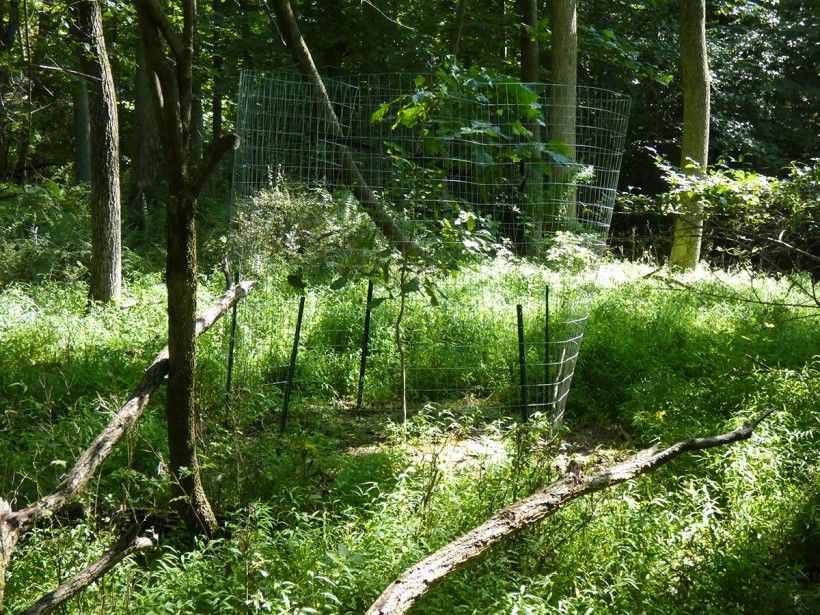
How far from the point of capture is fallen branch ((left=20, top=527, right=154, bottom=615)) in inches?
110

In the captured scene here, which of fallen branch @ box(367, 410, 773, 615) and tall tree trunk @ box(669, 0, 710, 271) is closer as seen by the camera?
fallen branch @ box(367, 410, 773, 615)

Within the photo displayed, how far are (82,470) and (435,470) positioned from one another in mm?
1932

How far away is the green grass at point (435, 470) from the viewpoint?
388 cm

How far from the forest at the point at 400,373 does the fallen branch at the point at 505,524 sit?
2 cm

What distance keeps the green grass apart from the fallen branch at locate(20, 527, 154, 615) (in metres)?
0.45

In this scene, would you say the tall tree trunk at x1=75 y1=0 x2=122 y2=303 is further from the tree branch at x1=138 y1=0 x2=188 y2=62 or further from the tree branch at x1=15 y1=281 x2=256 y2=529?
the tree branch at x1=138 y1=0 x2=188 y2=62

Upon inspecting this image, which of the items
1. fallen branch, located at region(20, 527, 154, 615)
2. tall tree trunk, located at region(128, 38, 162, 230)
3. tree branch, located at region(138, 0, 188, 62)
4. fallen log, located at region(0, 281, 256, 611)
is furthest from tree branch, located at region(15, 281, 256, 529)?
tall tree trunk, located at region(128, 38, 162, 230)

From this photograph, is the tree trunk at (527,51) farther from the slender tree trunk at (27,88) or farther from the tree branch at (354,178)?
the slender tree trunk at (27,88)

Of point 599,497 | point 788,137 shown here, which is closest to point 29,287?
point 599,497

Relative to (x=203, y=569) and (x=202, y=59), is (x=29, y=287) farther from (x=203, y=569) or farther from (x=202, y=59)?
(x=203, y=569)

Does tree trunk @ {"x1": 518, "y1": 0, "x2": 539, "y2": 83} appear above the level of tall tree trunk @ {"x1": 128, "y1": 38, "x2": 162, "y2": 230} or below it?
above

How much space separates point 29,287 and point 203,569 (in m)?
7.32

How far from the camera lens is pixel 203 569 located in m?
3.96

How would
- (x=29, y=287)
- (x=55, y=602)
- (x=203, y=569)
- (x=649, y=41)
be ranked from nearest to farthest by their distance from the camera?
1. (x=55, y=602)
2. (x=203, y=569)
3. (x=29, y=287)
4. (x=649, y=41)
